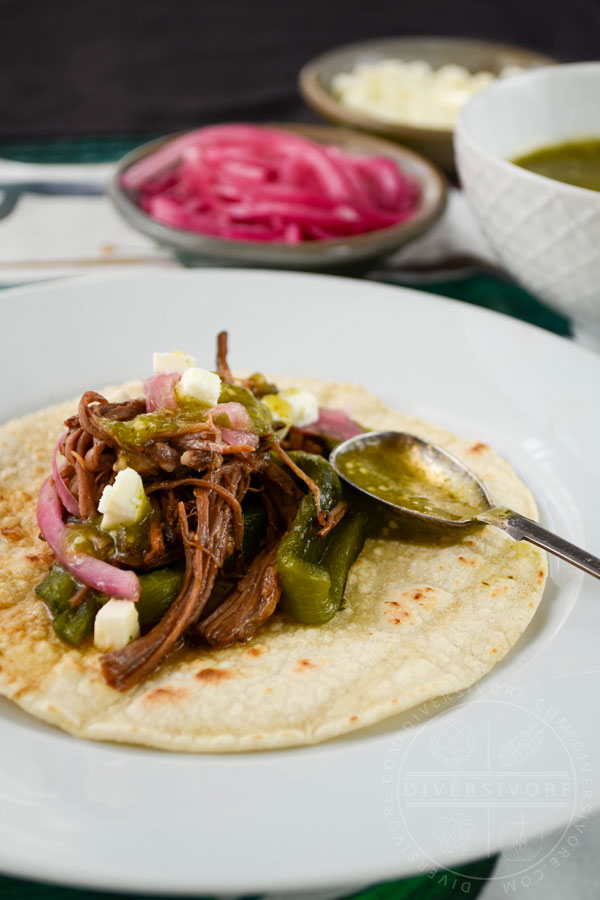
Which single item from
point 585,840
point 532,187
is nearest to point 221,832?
point 585,840

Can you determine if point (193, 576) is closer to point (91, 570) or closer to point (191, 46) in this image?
point (91, 570)

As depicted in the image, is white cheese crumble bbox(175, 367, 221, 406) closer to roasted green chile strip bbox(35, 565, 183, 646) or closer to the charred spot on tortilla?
roasted green chile strip bbox(35, 565, 183, 646)

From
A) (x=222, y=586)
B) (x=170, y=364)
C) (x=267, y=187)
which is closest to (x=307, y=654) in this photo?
(x=222, y=586)

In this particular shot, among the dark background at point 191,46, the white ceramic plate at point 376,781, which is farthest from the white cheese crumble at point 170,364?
the dark background at point 191,46

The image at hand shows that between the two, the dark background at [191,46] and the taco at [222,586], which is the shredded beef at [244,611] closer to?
the taco at [222,586]

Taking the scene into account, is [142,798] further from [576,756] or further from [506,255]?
[506,255]
